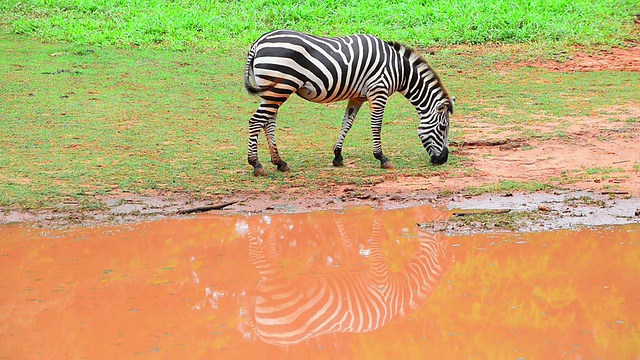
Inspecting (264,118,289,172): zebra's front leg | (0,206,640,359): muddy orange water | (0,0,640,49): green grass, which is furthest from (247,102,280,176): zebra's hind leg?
(0,0,640,49): green grass

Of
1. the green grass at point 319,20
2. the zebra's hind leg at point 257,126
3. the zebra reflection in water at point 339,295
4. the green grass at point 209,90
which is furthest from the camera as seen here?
the green grass at point 319,20

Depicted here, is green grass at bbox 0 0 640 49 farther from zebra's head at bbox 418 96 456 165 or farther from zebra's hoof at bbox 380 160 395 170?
zebra's hoof at bbox 380 160 395 170

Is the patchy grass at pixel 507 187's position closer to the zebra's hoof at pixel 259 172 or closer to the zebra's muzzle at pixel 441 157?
the zebra's muzzle at pixel 441 157

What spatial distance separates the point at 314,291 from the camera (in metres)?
6.11

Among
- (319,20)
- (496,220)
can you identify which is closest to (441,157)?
(496,220)

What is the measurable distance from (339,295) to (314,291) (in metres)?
0.20

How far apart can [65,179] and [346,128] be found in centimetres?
361

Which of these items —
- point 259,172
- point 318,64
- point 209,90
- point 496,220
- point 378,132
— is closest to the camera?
point 496,220

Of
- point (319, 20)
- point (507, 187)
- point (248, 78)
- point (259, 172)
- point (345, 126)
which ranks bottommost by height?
point (507, 187)

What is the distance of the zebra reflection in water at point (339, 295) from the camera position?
5.56m

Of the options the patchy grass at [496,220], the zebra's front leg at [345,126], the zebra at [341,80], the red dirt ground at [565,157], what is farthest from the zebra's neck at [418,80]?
the patchy grass at [496,220]

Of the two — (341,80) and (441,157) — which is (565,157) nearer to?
(441,157)

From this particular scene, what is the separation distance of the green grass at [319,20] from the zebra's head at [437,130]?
7216mm

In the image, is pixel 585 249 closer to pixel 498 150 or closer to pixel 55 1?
Answer: pixel 498 150
